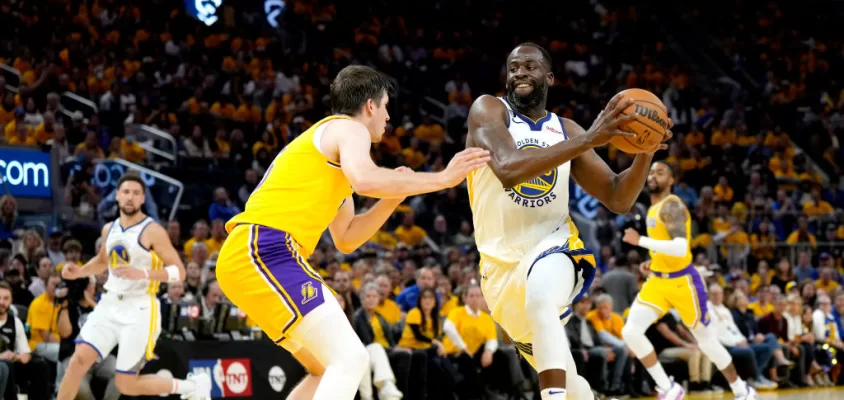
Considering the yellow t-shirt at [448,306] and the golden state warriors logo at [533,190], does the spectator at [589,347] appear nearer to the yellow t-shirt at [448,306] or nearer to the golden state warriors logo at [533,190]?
the yellow t-shirt at [448,306]

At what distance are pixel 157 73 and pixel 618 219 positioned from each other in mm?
8304

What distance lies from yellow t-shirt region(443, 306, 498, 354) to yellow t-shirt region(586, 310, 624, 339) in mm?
1729

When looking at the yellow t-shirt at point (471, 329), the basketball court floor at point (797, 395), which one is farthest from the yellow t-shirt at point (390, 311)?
the basketball court floor at point (797, 395)

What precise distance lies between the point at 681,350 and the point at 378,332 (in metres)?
4.31

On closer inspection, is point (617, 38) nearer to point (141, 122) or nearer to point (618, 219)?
point (618, 219)

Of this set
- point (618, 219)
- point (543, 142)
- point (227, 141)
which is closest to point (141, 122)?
point (227, 141)

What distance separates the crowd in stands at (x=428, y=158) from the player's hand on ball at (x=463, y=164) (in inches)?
233

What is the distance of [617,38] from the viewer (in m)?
25.5

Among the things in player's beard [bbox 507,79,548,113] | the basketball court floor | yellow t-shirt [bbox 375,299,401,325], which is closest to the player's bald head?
player's beard [bbox 507,79,548,113]

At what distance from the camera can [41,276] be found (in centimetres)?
1077

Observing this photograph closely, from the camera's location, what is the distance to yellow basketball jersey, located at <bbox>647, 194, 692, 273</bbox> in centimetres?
1004

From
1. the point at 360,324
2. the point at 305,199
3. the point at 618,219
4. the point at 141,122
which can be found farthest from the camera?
the point at 618,219

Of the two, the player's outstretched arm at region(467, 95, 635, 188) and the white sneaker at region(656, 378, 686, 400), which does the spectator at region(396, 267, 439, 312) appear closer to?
the white sneaker at region(656, 378, 686, 400)

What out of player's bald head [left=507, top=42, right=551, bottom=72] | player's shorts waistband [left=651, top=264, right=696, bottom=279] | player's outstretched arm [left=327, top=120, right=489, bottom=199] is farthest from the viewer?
player's shorts waistband [left=651, top=264, right=696, bottom=279]
